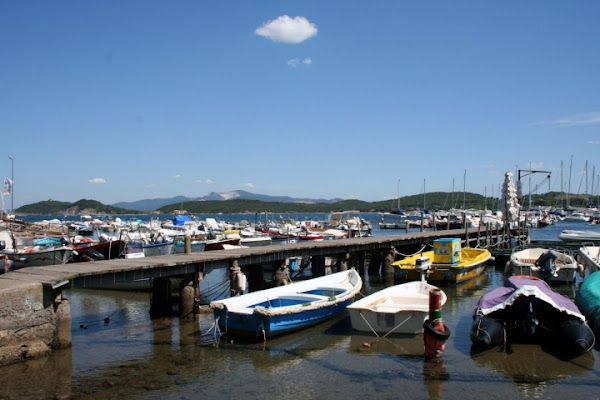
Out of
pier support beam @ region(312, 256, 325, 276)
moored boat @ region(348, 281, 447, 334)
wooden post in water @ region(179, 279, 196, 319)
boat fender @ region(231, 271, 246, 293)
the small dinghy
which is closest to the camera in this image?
the small dinghy

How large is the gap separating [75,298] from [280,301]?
35.2 feet

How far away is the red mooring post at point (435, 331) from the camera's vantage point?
1200 centimetres

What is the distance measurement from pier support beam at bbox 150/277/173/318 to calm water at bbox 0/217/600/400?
177cm

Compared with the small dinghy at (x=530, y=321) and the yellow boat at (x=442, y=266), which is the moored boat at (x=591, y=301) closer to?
the small dinghy at (x=530, y=321)

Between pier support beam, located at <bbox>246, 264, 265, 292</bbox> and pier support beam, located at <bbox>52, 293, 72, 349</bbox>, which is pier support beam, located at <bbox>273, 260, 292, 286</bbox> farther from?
pier support beam, located at <bbox>52, 293, 72, 349</bbox>

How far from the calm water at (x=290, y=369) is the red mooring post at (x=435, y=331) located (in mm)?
285

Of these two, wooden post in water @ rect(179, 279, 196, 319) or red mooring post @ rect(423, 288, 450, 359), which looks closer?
red mooring post @ rect(423, 288, 450, 359)


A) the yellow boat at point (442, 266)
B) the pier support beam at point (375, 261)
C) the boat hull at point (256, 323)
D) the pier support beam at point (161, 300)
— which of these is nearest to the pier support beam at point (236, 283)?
the pier support beam at point (161, 300)

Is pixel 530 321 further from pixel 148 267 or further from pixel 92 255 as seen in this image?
pixel 92 255

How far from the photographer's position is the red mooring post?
12.0m

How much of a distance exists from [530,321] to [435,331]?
127 inches

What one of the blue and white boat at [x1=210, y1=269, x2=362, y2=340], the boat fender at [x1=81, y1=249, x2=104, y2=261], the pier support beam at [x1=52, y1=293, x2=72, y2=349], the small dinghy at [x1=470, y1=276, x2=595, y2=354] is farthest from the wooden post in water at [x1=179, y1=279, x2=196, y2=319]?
the boat fender at [x1=81, y1=249, x2=104, y2=261]

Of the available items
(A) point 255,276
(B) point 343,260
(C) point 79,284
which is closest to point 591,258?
(B) point 343,260

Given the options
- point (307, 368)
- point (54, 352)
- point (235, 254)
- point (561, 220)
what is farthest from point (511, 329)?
point (561, 220)
